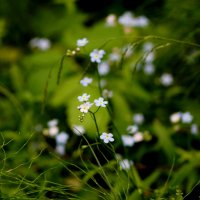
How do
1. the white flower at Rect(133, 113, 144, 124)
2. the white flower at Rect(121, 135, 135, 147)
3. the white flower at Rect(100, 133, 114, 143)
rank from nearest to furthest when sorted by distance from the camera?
the white flower at Rect(100, 133, 114, 143), the white flower at Rect(121, 135, 135, 147), the white flower at Rect(133, 113, 144, 124)

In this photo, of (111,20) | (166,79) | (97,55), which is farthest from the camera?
(111,20)

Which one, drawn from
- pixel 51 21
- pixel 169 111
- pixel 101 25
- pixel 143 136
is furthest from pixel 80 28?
pixel 143 136

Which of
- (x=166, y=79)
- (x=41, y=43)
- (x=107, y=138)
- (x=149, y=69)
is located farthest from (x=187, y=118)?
(x=41, y=43)

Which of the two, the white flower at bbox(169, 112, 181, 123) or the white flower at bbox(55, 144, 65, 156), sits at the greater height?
the white flower at bbox(55, 144, 65, 156)

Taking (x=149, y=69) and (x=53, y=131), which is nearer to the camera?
(x=53, y=131)

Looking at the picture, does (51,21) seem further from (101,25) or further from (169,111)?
(169,111)

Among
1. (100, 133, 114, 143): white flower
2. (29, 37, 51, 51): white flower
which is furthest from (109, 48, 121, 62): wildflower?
(100, 133, 114, 143): white flower

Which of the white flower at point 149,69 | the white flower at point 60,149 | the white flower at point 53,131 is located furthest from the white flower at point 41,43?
the white flower at point 60,149

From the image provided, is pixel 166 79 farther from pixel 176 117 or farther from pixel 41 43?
pixel 41 43

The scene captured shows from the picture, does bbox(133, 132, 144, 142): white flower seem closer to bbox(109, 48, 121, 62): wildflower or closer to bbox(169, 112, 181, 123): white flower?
bbox(169, 112, 181, 123): white flower
